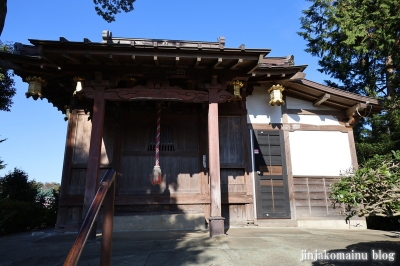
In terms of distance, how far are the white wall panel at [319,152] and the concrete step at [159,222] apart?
10.5ft

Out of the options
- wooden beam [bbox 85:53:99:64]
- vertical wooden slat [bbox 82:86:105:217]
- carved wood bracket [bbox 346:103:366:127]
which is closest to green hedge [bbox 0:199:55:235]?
vertical wooden slat [bbox 82:86:105:217]

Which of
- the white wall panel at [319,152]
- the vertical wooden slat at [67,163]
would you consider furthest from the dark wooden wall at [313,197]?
the vertical wooden slat at [67,163]

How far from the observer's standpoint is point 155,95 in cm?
629

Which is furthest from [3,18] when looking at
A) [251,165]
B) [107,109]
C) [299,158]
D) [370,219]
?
[370,219]

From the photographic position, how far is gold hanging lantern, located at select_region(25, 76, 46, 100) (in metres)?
6.69

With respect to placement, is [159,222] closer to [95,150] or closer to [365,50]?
[95,150]

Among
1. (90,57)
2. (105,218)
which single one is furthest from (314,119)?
(105,218)

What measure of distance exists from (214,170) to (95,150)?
2.69 metres

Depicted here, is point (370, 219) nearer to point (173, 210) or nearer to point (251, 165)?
point (251, 165)

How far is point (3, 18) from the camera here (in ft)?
13.7

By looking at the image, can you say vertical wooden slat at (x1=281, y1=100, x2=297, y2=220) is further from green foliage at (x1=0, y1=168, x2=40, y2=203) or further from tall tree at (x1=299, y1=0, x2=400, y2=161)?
green foliage at (x1=0, y1=168, x2=40, y2=203)

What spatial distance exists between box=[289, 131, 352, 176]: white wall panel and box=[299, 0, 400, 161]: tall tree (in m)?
1.77

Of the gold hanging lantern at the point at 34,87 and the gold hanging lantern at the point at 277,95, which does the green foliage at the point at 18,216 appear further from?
the gold hanging lantern at the point at 277,95

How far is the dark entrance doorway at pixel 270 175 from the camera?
289 inches
